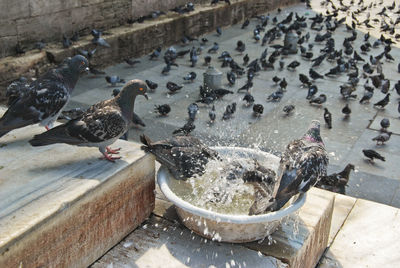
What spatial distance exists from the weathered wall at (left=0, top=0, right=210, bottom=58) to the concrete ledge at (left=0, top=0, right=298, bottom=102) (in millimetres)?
249

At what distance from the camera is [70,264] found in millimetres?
3473

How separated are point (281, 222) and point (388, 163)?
11.6ft

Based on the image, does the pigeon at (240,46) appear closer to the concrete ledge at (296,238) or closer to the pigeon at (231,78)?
the pigeon at (231,78)

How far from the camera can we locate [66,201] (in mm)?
3322

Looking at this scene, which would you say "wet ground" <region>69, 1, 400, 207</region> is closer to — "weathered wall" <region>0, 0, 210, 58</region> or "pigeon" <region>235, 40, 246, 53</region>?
"pigeon" <region>235, 40, 246, 53</region>

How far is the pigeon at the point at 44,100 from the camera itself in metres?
4.48

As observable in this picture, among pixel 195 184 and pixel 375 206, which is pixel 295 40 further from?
pixel 195 184

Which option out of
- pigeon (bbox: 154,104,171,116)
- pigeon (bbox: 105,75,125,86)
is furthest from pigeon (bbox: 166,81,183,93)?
pigeon (bbox: 154,104,171,116)

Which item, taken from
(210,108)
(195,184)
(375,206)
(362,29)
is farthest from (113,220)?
(362,29)

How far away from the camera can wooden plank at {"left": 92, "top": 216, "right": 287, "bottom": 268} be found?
370cm

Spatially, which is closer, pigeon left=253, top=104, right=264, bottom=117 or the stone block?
pigeon left=253, top=104, right=264, bottom=117

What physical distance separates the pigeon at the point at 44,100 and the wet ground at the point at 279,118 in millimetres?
2342

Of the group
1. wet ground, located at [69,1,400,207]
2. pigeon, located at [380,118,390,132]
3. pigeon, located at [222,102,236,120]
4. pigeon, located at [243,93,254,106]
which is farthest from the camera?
pigeon, located at [243,93,254,106]

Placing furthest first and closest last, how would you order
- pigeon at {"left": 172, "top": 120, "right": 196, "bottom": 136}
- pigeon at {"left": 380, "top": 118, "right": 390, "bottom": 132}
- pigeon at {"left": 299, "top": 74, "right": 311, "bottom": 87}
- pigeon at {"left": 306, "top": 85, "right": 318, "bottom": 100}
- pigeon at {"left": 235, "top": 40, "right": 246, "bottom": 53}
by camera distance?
pigeon at {"left": 235, "top": 40, "right": 246, "bottom": 53} < pigeon at {"left": 299, "top": 74, "right": 311, "bottom": 87} < pigeon at {"left": 306, "top": 85, "right": 318, "bottom": 100} < pigeon at {"left": 380, "top": 118, "right": 390, "bottom": 132} < pigeon at {"left": 172, "top": 120, "right": 196, "bottom": 136}
